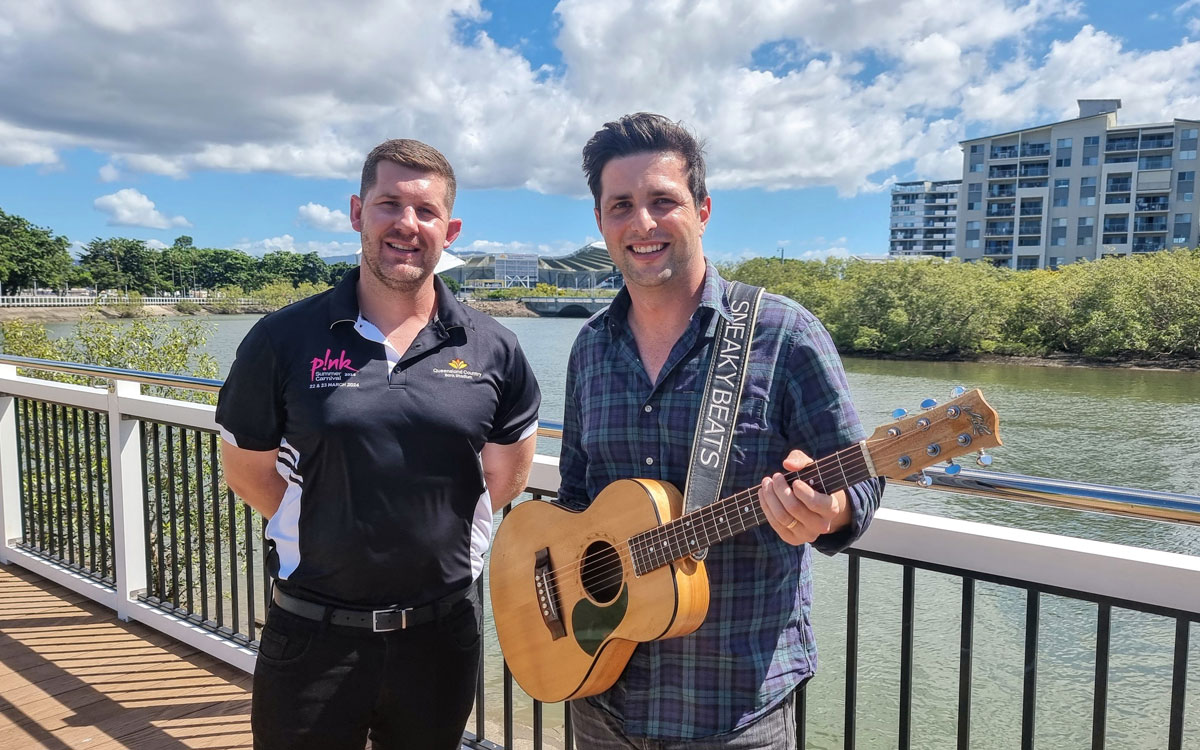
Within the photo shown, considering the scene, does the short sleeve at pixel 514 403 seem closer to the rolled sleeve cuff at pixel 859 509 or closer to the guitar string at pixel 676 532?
the guitar string at pixel 676 532

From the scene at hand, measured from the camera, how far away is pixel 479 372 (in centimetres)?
179

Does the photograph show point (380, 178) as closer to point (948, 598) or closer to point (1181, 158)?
point (948, 598)

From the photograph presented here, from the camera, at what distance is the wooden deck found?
273cm

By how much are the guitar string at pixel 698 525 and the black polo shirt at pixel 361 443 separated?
12.8 inches

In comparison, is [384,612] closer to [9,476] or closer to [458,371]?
[458,371]

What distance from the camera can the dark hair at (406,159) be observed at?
180 cm

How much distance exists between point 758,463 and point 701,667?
14.5 inches

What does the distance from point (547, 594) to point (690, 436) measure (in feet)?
1.79

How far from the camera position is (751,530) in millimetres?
1417

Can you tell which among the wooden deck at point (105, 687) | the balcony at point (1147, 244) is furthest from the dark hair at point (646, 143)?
the balcony at point (1147, 244)

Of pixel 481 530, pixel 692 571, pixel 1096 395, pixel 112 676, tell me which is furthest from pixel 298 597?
pixel 1096 395

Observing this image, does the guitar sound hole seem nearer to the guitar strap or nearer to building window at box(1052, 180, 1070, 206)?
the guitar strap

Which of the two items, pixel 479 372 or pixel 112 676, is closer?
pixel 479 372

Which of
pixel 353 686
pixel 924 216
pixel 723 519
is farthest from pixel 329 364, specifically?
pixel 924 216
